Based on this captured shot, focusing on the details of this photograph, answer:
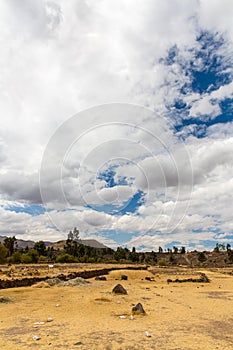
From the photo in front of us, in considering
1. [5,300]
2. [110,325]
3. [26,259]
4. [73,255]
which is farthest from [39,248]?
[110,325]

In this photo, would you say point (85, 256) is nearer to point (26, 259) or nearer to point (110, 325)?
point (26, 259)

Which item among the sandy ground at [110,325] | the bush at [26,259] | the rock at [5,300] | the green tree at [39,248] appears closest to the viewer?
the sandy ground at [110,325]

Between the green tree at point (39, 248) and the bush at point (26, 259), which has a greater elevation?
the green tree at point (39, 248)

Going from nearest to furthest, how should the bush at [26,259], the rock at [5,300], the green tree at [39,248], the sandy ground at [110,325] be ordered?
the sandy ground at [110,325], the rock at [5,300], the bush at [26,259], the green tree at [39,248]

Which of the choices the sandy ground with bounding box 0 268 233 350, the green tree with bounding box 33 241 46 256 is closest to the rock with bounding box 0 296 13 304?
the sandy ground with bounding box 0 268 233 350

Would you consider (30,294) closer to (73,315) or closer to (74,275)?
(73,315)

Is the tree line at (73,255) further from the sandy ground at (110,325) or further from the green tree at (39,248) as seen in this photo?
the sandy ground at (110,325)

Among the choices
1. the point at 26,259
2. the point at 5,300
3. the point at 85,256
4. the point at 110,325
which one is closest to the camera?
the point at 110,325

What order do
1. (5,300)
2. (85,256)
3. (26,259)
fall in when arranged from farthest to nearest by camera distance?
1. (85,256)
2. (26,259)
3. (5,300)

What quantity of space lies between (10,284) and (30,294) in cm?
504

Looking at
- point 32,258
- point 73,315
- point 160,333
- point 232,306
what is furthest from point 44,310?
point 32,258

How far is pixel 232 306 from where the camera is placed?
66.1 feet

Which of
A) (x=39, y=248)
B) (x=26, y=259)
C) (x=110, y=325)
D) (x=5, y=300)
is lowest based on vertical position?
(x=110, y=325)

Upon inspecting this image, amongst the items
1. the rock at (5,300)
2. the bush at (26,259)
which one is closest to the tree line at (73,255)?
the bush at (26,259)
